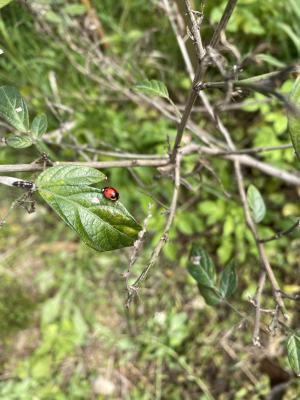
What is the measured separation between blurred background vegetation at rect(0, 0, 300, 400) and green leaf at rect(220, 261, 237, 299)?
2.04 ft

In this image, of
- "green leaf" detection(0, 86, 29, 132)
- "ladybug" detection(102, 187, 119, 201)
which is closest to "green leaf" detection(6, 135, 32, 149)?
"green leaf" detection(0, 86, 29, 132)

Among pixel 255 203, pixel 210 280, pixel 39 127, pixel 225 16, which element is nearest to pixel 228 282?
pixel 210 280

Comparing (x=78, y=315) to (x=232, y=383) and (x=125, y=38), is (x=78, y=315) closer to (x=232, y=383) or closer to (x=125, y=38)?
(x=232, y=383)

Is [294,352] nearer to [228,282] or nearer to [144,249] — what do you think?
[228,282]

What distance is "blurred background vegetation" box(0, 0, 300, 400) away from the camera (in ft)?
6.54

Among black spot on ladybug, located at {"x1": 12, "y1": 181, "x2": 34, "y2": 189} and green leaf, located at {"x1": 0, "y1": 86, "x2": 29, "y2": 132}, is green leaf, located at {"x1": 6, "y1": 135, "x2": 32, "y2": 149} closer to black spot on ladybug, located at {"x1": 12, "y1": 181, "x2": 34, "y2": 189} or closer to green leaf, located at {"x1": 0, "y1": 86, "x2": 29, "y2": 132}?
green leaf, located at {"x1": 0, "y1": 86, "x2": 29, "y2": 132}

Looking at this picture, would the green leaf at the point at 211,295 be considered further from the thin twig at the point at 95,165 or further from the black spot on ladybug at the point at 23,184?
the black spot on ladybug at the point at 23,184

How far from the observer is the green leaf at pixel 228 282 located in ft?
4.24

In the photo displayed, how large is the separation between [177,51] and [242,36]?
0.37 m

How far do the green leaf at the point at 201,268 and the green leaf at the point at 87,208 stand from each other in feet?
1.78

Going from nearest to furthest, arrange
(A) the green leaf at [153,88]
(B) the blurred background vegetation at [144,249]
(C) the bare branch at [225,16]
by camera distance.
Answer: (C) the bare branch at [225,16] → (A) the green leaf at [153,88] → (B) the blurred background vegetation at [144,249]

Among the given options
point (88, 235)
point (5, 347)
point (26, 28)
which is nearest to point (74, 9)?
point (26, 28)

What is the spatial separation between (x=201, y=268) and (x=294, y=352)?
40 cm

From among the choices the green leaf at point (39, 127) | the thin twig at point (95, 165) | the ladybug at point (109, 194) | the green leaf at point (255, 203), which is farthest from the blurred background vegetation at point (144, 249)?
the ladybug at point (109, 194)
